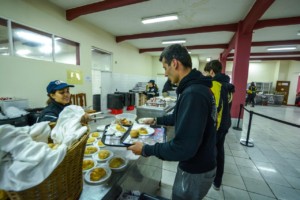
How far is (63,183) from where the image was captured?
64 centimetres

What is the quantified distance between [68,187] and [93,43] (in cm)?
566

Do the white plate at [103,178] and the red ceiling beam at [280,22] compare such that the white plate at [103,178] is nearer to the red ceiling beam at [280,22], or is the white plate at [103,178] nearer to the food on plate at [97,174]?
the food on plate at [97,174]

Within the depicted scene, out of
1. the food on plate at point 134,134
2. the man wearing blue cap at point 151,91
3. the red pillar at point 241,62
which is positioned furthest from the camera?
the man wearing blue cap at point 151,91

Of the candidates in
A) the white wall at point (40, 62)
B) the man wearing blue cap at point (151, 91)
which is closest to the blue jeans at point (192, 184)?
the white wall at point (40, 62)

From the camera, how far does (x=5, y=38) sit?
3264 mm

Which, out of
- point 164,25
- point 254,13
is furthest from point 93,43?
point 254,13

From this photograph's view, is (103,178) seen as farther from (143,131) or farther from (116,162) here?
(143,131)

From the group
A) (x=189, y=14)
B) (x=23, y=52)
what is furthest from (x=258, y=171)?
(x=23, y=52)

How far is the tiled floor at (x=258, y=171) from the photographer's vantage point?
2.13 metres

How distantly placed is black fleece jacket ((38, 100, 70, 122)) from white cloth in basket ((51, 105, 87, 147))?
918 millimetres

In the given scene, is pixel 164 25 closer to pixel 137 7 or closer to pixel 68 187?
pixel 137 7

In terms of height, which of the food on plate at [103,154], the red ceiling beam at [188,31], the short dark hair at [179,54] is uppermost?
the red ceiling beam at [188,31]

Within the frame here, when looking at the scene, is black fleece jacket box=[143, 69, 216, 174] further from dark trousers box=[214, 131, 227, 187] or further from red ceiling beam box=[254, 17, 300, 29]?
red ceiling beam box=[254, 17, 300, 29]

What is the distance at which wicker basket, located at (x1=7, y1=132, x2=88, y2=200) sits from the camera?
1.77 feet
